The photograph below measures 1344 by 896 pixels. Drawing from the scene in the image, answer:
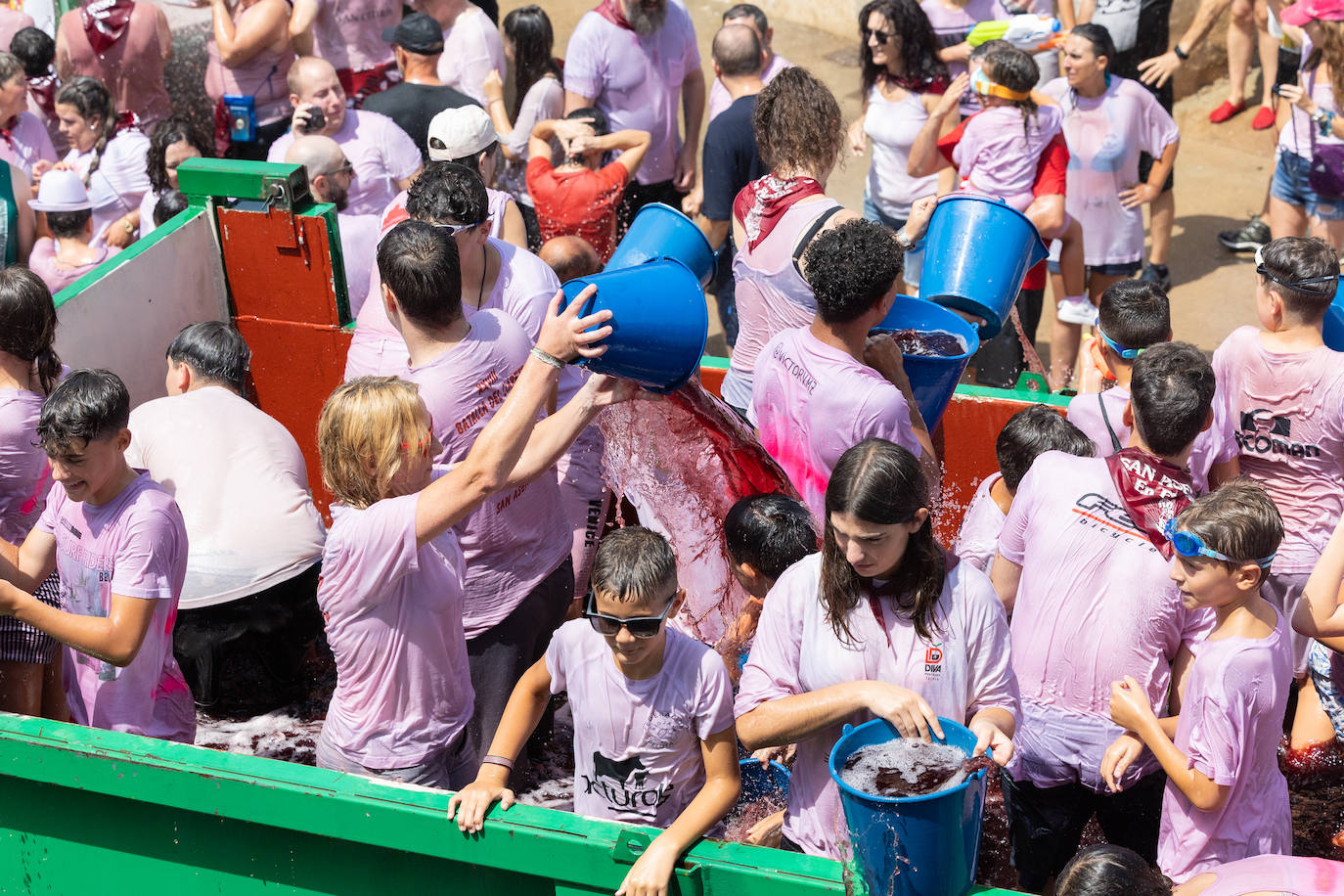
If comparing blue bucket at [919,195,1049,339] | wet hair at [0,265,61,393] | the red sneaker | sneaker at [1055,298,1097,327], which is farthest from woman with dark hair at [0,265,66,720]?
the red sneaker

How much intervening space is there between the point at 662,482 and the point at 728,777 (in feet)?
4.58

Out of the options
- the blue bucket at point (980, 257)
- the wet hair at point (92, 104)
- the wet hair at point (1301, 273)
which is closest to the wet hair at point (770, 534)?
the blue bucket at point (980, 257)

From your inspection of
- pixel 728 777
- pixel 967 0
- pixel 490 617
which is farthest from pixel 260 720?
pixel 967 0

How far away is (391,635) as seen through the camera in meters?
3.22

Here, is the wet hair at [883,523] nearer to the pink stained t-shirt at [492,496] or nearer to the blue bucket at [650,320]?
the blue bucket at [650,320]

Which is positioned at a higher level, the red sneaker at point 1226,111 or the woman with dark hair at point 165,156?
the woman with dark hair at point 165,156

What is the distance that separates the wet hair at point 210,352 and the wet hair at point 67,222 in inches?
84.5

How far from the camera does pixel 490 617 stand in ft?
12.9

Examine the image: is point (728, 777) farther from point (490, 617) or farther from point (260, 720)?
point (260, 720)

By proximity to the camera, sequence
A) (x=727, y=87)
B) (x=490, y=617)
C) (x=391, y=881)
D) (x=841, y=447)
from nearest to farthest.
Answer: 1. (x=391, y=881)
2. (x=841, y=447)
3. (x=490, y=617)
4. (x=727, y=87)

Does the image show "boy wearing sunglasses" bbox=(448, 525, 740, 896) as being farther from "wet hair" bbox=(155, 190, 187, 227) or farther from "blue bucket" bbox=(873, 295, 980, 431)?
"wet hair" bbox=(155, 190, 187, 227)

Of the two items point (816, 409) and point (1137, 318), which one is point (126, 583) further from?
point (1137, 318)

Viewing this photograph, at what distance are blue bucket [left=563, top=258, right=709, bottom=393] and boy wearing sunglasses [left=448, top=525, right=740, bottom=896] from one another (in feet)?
1.37

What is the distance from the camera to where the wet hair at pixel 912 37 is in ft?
22.0
